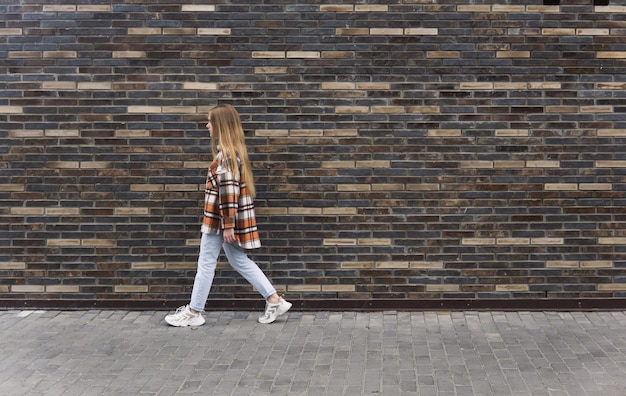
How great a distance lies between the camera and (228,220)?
621cm

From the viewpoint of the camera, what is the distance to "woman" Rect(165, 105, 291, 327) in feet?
20.5

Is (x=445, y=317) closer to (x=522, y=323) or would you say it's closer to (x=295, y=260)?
(x=522, y=323)

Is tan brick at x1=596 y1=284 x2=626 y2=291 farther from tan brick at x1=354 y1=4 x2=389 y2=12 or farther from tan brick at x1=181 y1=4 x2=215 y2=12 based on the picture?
tan brick at x1=181 y1=4 x2=215 y2=12

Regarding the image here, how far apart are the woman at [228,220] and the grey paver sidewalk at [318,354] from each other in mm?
195

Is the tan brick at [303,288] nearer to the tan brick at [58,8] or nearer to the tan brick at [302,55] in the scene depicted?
the tan brick at [302,55]

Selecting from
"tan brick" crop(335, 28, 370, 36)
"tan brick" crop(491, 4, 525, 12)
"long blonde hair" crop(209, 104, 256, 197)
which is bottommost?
"long blonde hair" crop(209, 104, 256, 197)

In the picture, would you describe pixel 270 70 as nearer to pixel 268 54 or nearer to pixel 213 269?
pixel 268 54

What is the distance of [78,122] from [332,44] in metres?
2.37

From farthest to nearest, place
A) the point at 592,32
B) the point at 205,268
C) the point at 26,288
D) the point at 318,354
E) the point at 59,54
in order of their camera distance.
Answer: the point at 26,288
the point at 59,54
the point at 592,32
the point at 205,268
the point at 318,354

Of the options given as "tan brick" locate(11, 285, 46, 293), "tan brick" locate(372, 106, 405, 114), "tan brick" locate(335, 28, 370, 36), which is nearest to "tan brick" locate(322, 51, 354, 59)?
"tan brick" locate(335, 28, 370, 36)

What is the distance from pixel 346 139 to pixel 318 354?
2030 millimetres

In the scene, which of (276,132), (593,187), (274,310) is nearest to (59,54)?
(276,132)

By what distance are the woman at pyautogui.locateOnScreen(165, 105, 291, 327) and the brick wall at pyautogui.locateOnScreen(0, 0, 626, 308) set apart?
40 cm

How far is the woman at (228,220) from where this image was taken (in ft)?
20.5
